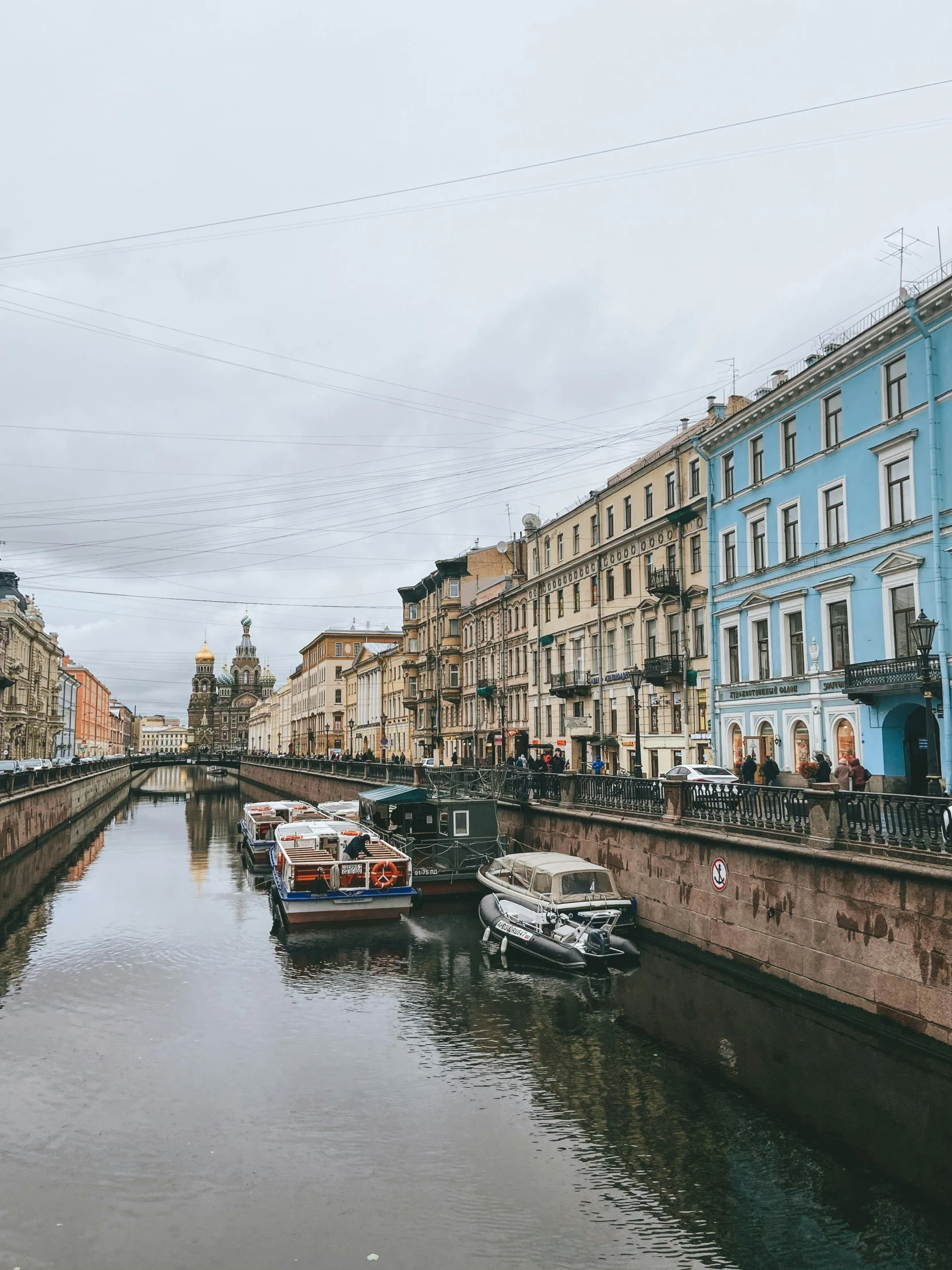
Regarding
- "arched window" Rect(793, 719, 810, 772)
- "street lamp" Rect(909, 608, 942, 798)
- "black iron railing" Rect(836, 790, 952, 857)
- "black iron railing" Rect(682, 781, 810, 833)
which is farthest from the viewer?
"arched window" Rect(793, 719, 810, 772)

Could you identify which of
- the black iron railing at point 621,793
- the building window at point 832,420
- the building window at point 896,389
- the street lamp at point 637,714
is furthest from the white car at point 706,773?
the building window at point 896,389

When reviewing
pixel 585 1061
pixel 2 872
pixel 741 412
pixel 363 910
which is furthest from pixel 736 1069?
pixel 2 872

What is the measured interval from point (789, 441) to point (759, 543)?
11.8 ft

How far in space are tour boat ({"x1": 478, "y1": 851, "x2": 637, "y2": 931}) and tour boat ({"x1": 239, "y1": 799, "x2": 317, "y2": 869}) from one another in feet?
54.2

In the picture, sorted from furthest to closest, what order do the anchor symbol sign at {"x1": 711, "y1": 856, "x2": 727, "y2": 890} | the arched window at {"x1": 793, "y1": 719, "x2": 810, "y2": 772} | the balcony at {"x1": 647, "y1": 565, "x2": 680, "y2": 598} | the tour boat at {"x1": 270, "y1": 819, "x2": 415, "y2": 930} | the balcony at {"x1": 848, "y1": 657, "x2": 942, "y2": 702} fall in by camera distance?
the balcony at {"x1": 647, "y1": 565, "x2": 680, "y2": 598}
the arched window at {"x1": 793, "y1": 719, "x2": 810, "y2": 772}
the tour boat at {"x1": 270, "y1": 819, "x2": 415, "y2": 930}
the balcony at {"x1": 848, "y1": 657, "x2": 942, "y2": 702}
the anchor symbol sign at {"x1": 711, "y1": 856, "x2": 727, "y2": 890}

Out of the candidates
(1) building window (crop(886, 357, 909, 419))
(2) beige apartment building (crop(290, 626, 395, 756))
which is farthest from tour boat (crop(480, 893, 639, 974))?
(2) beige apartment building (crop(290, 626, 395, 756))

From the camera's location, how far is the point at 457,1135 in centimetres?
1282

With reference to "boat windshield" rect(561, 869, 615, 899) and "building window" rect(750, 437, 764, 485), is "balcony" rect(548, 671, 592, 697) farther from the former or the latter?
"boat windshield" rect(561, 869, 615, 899)

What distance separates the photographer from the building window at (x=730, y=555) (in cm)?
3494

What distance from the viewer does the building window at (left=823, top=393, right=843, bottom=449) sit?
29.1m

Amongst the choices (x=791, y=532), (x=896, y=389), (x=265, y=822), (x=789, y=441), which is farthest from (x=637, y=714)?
(x=265, y=822)

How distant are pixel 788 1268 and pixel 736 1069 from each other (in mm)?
5567

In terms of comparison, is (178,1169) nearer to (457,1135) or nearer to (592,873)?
(457,1135)

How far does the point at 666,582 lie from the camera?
38.4 meters
